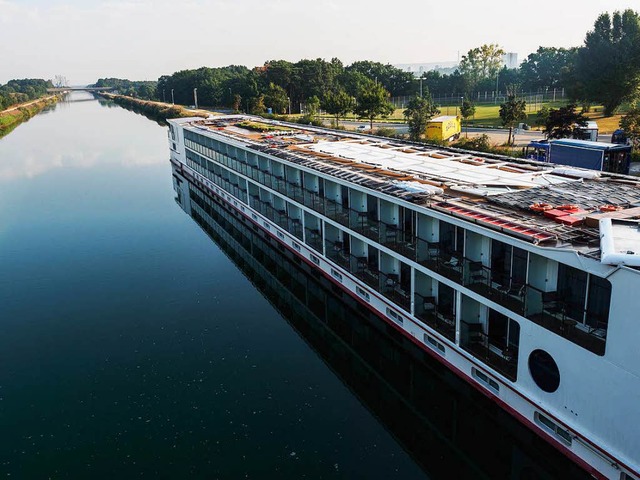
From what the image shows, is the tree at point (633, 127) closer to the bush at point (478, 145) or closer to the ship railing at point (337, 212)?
the bush at point (478, 145)

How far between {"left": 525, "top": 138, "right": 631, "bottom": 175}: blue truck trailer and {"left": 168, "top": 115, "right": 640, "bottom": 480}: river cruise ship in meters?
12.1

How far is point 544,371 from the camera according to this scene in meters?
16.4

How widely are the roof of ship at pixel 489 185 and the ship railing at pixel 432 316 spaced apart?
406 centimetres

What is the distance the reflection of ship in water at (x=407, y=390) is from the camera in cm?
1770

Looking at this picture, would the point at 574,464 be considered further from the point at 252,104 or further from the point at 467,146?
the point at 252,104

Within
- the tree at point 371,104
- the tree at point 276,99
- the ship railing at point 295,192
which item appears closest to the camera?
the ship railing at point 295,192

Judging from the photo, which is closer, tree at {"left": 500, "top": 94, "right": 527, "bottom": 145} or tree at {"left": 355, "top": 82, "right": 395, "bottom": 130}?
tree at {"left": 500, "top": 94, "right": 527, "bottom": 145}

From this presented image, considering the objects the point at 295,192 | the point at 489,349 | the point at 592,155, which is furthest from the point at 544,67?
the point at 489,349

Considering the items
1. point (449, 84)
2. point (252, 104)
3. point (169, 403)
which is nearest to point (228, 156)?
point (169, 403)

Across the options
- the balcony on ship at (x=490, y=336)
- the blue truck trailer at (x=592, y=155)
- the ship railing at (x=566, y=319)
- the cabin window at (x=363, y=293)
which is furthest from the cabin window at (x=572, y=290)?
the blue truck trailer at (x=592, y=155)

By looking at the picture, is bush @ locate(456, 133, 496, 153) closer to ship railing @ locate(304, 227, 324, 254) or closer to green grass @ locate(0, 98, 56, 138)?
ship railing @ locate(304, 227, 324, 254)

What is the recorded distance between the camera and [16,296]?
101ft

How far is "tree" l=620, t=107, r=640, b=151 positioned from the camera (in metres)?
49.4

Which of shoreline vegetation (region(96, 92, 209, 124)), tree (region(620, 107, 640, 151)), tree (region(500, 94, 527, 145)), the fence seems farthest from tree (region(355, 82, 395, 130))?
the fence
